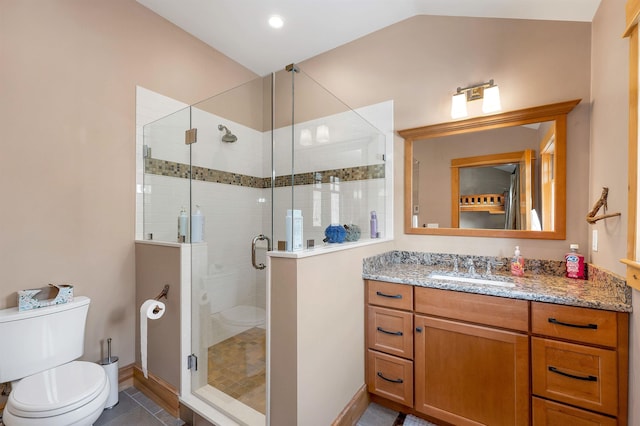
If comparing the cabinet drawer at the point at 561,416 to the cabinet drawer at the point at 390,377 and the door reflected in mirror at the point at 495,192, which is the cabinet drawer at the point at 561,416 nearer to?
the cabinet drawer at the point at 390,377

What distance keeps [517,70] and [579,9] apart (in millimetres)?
414

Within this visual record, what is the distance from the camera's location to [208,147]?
2.37m

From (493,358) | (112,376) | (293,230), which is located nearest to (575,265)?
(493,358)

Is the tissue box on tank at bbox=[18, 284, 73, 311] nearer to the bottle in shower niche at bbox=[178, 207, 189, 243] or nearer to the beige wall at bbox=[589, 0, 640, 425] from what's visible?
the bottle in shower niche at bbox=[178, 207, 189, 243]

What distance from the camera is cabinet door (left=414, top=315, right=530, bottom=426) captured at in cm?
145

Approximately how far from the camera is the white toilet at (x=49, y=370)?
126 cm

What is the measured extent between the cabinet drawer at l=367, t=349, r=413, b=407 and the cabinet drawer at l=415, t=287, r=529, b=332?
398mm

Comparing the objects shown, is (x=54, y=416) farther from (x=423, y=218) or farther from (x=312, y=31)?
(x=312, y=31)

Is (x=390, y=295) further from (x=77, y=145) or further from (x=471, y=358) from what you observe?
(x=77, y=145)

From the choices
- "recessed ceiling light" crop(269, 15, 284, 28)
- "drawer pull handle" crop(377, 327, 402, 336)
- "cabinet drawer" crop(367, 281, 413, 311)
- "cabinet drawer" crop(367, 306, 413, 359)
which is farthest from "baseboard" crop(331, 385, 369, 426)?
"recessed ceiling light" crop(269, 15, 284, 28)

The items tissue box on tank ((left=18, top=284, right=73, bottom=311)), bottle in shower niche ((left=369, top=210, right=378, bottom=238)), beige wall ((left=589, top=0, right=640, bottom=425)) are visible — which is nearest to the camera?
beige wall ((left=589, top=0, right=640, bottom=425))

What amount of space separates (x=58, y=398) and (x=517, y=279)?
2.60m

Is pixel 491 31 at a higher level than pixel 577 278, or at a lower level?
higher

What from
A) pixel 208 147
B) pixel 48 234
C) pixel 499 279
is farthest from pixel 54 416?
pixel 499 279
